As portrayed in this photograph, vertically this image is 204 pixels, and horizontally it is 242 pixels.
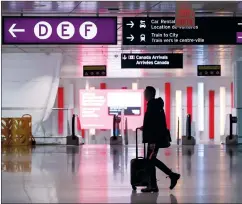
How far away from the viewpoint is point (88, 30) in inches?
474

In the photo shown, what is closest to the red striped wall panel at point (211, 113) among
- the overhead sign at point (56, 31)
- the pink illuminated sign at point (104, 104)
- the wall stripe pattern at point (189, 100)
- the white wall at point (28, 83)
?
the wall stripe pattern at point (189, 100)

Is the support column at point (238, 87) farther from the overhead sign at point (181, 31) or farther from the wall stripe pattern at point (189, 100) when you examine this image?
the wall stripe pattern at point (189, 100)

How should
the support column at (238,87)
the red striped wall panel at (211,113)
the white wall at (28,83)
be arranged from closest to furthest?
the white wall at (28,83) < the support column at (238,87) < the red striped wall panel at (211,113)

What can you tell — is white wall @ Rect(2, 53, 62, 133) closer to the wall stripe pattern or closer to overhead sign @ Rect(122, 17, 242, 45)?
overhead sign @ Rect(122, 17, 242, 45)

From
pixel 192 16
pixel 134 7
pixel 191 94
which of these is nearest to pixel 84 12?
pixel 134 7

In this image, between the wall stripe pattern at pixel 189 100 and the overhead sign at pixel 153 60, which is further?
the wall stripe pattern at pixel 189 100

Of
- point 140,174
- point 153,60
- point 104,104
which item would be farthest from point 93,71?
point 140,174

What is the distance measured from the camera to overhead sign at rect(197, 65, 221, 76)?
26797 mm

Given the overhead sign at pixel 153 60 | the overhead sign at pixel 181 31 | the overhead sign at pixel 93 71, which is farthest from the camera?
the overhead sign at pixel 93 71

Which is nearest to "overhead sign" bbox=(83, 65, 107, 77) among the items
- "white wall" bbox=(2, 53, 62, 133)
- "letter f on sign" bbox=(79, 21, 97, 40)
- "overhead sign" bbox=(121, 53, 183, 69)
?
"white wall" bbox=(2, 53, 62, 133)

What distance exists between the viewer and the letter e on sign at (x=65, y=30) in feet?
39.3

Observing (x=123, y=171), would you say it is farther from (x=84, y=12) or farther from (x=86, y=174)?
(x=84, y=12)

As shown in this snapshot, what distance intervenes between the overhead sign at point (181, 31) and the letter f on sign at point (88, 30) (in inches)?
30.3

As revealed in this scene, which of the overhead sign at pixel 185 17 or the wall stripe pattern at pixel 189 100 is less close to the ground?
the overhead sign at pixel 185 17
